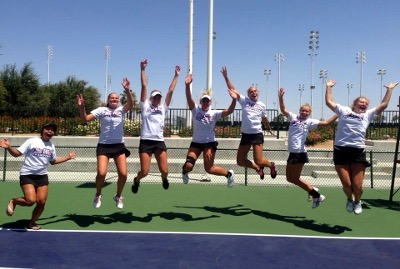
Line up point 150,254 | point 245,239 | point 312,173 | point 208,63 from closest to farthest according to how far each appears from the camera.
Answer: point 150,254, point 245,239, point 312,173, point 208,63

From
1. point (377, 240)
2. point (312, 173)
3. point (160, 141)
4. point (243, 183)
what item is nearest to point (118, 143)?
point (160, 141)

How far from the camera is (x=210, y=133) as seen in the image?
7.67 metres

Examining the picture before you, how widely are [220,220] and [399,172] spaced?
10.3 meters

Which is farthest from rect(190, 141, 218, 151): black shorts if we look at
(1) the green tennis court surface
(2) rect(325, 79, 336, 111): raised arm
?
(2) rect(325, 79, 336, 111): raised arm

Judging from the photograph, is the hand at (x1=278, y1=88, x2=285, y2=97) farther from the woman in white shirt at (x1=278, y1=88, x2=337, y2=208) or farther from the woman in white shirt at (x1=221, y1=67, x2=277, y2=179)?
the woman in white shirt at (x1=278, y1=88, x2=337, y2=208)

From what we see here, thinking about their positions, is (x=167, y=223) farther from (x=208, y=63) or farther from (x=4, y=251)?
(x=208, y=63)

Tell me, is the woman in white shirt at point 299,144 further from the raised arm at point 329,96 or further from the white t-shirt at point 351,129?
the white t-shirt at point 351,129

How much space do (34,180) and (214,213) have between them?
3.61 m

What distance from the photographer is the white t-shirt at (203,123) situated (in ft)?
24.7

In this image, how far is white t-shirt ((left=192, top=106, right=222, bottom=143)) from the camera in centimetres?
752

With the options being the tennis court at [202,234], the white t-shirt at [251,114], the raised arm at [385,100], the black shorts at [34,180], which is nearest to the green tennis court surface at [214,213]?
the tennis court at [202,234]

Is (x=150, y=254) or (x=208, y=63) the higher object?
(x=208, y=63)

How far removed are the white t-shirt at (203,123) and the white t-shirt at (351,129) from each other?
91.4 inches

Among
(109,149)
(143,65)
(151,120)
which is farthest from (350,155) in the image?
(109,149)
